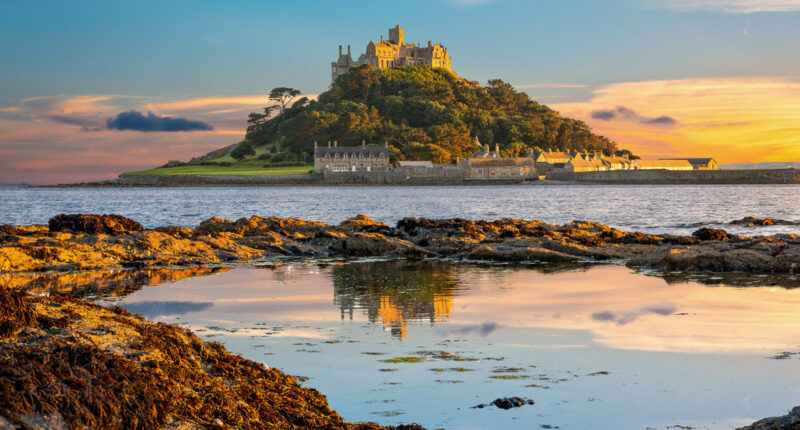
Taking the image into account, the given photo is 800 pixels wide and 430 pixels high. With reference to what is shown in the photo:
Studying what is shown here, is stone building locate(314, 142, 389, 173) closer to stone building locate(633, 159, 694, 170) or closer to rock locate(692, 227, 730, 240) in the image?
stone building locate(633, 159, 694, 170)

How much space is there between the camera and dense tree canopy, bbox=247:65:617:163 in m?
158

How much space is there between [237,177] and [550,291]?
140462 millimetres

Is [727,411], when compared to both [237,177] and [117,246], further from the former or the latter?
[237,177]

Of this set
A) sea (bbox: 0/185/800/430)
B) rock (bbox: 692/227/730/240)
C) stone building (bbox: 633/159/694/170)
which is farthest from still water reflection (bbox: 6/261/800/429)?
stone building (bbox: 633/159/694/170)

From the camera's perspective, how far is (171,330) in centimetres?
521

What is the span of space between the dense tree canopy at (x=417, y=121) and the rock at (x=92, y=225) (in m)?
134

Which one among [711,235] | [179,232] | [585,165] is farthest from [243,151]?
[711,235]

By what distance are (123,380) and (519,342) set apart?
167 inches

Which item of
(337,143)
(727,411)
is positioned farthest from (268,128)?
(727,411)

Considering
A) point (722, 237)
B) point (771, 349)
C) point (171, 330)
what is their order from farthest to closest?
point (722, 237) → point (771, 349) → point (171, 330)

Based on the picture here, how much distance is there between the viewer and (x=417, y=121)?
171 metres

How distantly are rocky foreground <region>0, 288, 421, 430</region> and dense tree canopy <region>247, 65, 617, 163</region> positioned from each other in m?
146

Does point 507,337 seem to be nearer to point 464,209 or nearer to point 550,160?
point 464,209

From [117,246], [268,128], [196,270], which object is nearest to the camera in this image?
[196,270]
